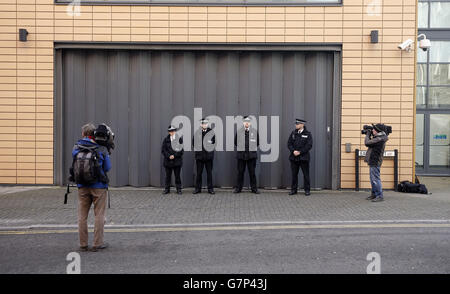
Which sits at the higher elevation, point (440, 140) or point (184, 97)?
point (184, 97)

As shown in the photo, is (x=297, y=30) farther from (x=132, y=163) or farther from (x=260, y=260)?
(x=260, y=260)

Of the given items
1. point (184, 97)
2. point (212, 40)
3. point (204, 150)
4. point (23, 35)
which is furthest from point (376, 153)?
point (23, 35)

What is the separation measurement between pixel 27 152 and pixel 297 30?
7.65 m

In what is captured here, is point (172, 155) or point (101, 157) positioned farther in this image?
point (172, 155)

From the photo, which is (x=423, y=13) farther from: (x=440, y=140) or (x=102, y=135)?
(x=102, y=135)

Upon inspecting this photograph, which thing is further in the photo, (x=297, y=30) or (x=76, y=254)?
(x=297, y=30)

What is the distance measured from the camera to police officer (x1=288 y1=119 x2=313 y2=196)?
37.6 feet

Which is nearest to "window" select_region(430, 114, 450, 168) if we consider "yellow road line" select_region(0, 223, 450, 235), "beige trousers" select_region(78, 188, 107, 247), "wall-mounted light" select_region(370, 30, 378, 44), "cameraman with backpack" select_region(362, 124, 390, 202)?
"wall-mounted light" select_region(370, 30, 378, 44)

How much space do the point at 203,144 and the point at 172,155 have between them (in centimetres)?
81

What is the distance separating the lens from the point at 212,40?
12109mm

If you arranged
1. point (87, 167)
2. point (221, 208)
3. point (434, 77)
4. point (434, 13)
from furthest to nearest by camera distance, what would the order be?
point (434, 77), point (434, 13), point (221, 208), point (87, 167)

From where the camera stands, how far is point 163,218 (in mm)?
8797

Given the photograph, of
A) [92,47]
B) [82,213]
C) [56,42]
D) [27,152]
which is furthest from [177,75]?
[82,213]

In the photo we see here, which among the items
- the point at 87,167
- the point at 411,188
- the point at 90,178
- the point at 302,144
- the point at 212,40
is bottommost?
the point at 411,188
